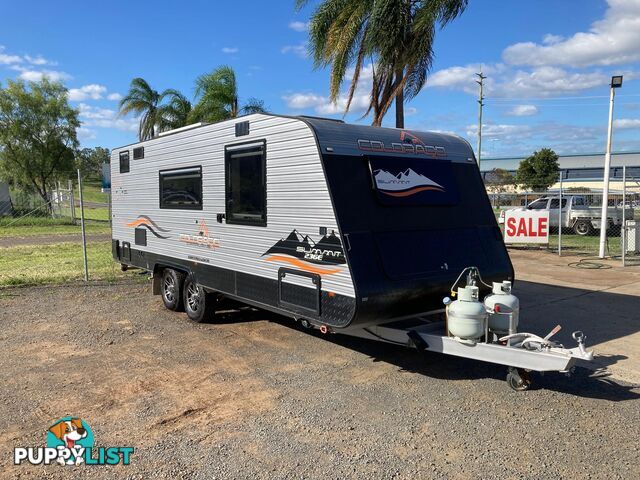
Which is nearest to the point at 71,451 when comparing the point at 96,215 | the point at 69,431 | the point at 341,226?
the point at 69,431

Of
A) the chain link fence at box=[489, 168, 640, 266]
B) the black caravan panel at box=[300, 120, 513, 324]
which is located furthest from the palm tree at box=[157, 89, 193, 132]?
the black caravan panel at box=[300, 120, 513, 324]

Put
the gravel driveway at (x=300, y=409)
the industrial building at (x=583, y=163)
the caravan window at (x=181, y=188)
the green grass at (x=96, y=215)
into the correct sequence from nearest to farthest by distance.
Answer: the gravel driveway at (x=300, y=409)
the caravan window at (x=181, y=188)
the green grass at (x=96, y=215)
the industrial building at (x=583, y=163)

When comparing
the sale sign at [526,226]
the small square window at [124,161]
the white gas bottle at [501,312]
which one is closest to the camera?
the white gas bottle at [501,312]

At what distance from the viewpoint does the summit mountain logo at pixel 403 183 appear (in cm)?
516

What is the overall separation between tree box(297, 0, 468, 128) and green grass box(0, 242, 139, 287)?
273 inches

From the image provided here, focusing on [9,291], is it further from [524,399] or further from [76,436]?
[524,399]

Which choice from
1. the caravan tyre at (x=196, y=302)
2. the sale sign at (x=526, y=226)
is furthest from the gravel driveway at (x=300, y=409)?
the sale sign at (x=526, y=226)

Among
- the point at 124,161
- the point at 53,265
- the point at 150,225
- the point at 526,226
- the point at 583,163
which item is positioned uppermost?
the point at 583,163

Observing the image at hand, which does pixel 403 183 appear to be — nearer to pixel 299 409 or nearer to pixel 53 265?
pixel 299 409

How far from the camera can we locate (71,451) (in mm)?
3680

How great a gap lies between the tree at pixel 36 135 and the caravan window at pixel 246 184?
29.4 m

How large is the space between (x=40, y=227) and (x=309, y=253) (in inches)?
980

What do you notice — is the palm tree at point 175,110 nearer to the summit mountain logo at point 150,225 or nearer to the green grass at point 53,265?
the green grass at point 53,265

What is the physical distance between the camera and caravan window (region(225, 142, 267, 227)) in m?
5.60
